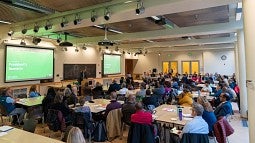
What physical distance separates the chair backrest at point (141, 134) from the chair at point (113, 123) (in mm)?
1171

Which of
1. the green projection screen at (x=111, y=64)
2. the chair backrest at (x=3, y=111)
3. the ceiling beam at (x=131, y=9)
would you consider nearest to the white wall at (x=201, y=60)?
the green projection screen at (x=111, y=64)

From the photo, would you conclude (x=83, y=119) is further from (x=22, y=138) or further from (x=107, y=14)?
(x=107, y=14)

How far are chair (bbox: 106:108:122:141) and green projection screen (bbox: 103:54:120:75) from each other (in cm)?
1001

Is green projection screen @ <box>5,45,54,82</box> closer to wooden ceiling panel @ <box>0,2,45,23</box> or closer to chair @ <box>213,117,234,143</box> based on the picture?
wooden ceiling panel @ <box>0,2,45,23</box>

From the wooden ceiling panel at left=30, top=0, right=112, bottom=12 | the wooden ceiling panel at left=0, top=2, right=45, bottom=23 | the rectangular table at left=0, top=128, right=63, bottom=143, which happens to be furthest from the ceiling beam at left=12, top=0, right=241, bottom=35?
the rectangular table at left=0, top=128, right=63, bottom=143

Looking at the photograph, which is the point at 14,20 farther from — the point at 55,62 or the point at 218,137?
the point at 218,137

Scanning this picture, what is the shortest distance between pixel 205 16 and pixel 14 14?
647cm

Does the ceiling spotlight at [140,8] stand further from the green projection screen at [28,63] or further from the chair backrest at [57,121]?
the green projection screen at [28,63]

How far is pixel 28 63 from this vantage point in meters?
9.41

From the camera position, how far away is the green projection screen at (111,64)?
48.4 feet

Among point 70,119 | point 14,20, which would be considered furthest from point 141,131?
point 14,20

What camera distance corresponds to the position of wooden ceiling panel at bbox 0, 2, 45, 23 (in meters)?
5.35

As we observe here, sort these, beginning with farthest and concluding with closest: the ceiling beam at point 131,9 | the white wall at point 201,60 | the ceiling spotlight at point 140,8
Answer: the white wall at point 201,60, the ceiling spotlight at point 140,8, the ceiling beam at point 131,9

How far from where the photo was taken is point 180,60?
18281 mm
